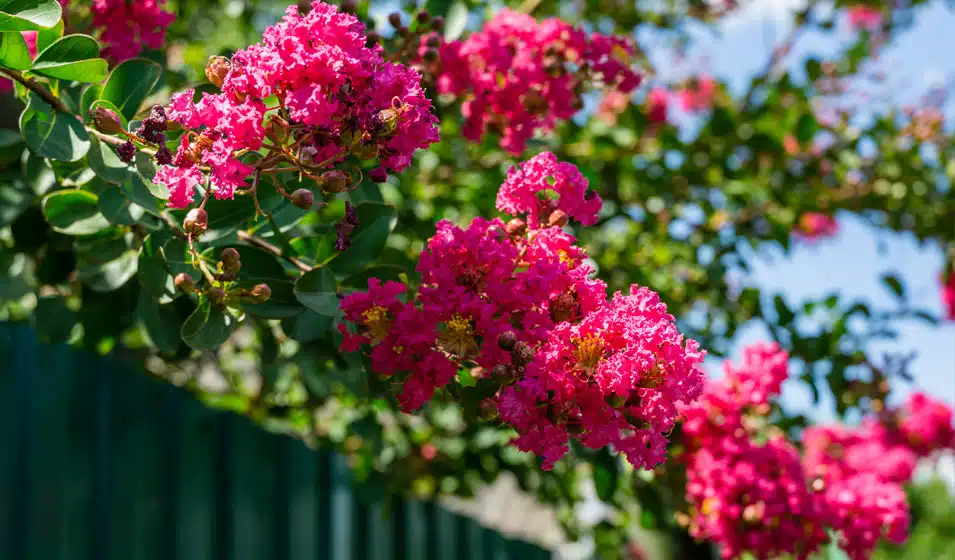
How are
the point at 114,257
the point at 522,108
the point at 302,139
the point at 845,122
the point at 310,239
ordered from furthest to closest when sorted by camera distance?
1. the point at 845,122
2. the point at 522,108
3. the point at 114,257
4. the point at 310,239
5. the point at 302,139

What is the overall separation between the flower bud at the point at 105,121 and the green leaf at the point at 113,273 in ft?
1.30

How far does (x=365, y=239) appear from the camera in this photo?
4.28ft

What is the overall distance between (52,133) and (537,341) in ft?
2.13

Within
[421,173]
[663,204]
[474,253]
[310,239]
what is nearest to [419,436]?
[421,173]

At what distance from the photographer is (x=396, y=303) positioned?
1151 mm

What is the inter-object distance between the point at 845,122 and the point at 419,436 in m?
1.66

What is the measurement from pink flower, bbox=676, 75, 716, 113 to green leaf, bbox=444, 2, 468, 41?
2196 mm

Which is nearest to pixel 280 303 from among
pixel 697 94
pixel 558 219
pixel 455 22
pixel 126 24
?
pixel 558 219

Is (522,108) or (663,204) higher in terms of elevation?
(522,108)

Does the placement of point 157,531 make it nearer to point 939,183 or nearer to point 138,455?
point 138,455

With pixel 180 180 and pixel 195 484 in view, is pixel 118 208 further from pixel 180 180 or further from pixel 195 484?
pixel 195 484

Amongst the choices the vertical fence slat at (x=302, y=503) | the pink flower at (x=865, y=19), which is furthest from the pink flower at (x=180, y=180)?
the pink flower at (x=865, y=19)

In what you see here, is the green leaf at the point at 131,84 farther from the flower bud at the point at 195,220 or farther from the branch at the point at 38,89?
the flower bud at the point at 195,220

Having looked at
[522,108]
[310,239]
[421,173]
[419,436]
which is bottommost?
[419,436]
